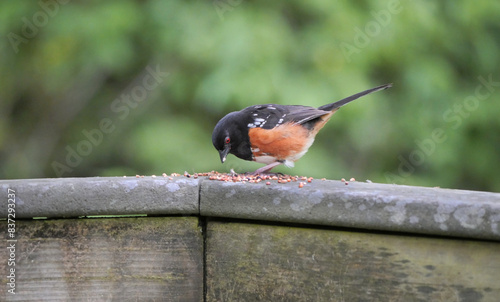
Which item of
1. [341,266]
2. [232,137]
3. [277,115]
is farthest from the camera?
[277,115]

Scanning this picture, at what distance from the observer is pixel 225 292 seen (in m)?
1.84

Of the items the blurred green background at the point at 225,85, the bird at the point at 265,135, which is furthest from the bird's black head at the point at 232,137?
the blurred green background at the point at 225,85

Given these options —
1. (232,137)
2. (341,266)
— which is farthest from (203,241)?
(232,137)

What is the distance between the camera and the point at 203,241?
1878 millimetres

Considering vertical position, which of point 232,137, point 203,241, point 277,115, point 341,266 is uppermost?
point 277,115

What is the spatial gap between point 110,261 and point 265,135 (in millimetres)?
1333

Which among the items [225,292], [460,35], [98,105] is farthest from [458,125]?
[225,292]

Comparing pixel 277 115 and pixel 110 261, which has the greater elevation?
pixel 277 115

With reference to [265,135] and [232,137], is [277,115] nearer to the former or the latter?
[265,135]

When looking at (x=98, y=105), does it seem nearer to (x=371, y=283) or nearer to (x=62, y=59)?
(x=62, y=59)

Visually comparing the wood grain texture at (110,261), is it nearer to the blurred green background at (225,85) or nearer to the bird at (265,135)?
the bird at (265,135)

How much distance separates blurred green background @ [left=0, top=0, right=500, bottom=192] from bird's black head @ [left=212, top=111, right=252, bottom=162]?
708 mm

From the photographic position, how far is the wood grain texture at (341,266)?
165cm

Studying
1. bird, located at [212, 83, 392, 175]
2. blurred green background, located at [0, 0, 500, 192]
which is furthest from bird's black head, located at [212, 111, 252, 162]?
blurred green background, located at [0, 0, 500, 192]
